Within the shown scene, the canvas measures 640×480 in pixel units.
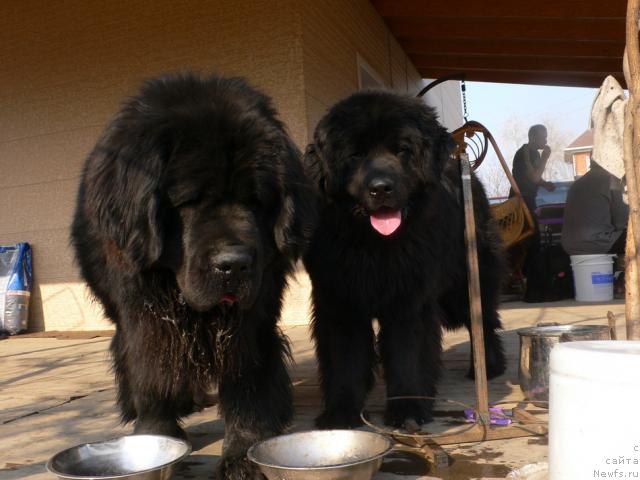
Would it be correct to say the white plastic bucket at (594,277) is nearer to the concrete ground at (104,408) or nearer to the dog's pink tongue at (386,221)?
the concrete ground at (104,408)

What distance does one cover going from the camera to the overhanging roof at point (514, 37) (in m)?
7.28

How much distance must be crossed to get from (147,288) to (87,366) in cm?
256

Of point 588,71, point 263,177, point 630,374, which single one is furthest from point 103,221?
point 588,71

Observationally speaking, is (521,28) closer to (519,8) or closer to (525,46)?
(519,8)

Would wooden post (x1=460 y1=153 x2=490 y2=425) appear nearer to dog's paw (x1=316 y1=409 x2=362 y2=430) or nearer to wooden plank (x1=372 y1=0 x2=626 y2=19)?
dog's paw (x1=316 y1=409 x2=362 y2=430)

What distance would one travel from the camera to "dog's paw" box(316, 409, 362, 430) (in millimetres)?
2174

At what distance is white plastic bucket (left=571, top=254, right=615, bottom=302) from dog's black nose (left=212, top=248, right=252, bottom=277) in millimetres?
5347

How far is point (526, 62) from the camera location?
9883 mm

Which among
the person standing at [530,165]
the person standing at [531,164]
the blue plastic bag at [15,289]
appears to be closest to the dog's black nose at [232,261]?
the blue plastic bag at [15,289]

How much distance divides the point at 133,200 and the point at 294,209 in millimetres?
430

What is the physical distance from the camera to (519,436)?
6.42ft

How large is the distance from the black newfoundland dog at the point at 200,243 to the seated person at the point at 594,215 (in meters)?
5.08

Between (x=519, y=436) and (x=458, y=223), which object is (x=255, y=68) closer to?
(x=458, y=223)

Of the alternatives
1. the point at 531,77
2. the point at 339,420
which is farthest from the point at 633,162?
the point at 531,77
